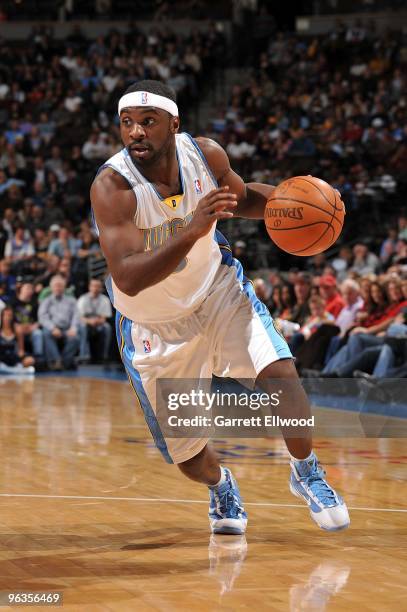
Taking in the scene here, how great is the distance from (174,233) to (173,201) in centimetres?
14

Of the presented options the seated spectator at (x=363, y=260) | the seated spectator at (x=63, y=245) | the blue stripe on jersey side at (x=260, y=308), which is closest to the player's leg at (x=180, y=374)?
the blue stripe on jersey side at (x=260, y=308)

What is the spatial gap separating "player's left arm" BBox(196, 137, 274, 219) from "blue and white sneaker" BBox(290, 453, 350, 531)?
1.18 metres

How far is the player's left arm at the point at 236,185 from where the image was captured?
4.58 meters

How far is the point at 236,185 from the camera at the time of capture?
4.69m

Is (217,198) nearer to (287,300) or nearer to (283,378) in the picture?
(283,378)

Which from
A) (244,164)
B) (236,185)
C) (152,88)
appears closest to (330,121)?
(244,164)

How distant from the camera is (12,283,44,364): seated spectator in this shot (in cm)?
1397

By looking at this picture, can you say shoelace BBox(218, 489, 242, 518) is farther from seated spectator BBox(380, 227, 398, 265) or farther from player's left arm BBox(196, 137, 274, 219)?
seated spectator BBox(380, 227, 398, 265)

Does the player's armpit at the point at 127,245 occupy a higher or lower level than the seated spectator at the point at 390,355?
higher

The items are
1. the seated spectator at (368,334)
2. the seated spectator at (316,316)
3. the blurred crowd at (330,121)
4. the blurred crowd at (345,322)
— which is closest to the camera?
the blurred crowd at (345,322)

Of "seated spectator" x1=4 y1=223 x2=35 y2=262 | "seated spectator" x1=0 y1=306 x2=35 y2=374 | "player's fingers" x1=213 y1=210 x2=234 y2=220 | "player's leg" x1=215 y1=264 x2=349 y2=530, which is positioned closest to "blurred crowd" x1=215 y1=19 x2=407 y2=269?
"seated spectator" x1=4 y1=223 x2=35 y2=262

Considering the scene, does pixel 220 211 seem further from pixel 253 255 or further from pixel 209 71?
pixel 209 71

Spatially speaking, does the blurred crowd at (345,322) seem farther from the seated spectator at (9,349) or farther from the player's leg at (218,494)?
the player's leg at (218,494)

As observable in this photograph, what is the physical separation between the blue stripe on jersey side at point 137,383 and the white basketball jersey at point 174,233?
12 centimetres
